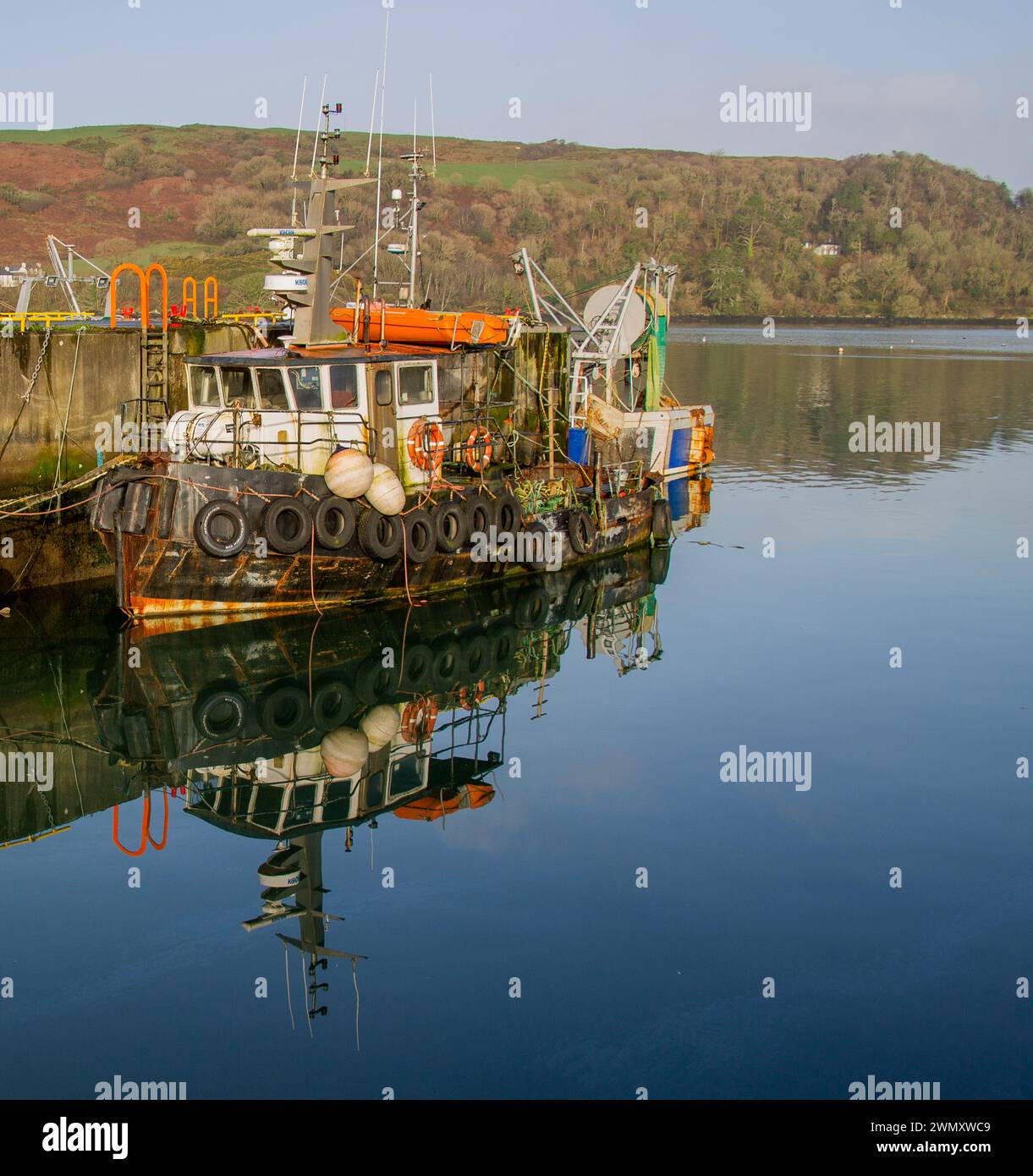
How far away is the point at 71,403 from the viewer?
61.1 ft

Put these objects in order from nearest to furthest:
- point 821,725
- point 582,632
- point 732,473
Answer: point 821,725 → point 582,632 → point 732,473

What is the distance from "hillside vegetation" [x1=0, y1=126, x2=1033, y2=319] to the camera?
81500 mm

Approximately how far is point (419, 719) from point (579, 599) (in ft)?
19.7

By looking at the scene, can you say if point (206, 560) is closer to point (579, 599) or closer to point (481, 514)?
point (481, 514)

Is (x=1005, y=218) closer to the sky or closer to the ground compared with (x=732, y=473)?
closer to the sky

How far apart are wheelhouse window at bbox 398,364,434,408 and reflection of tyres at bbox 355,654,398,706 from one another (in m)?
3.76

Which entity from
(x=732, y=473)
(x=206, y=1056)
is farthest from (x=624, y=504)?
(x=206, y=1056)

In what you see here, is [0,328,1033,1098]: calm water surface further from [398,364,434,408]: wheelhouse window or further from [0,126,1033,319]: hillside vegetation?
[0,126,1033,319]: hillside vegetation

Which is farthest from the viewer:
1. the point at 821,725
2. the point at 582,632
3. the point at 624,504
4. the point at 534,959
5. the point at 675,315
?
the point at 675,315

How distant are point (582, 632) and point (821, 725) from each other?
4766 millimetres

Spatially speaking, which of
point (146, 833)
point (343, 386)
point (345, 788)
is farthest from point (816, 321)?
point (146, 833)

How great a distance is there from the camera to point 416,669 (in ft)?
51.7
